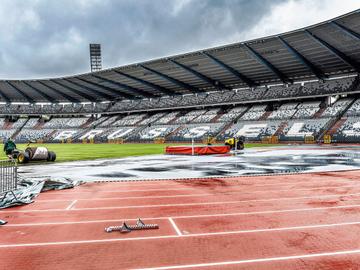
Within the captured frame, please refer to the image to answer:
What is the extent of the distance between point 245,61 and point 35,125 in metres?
61.6

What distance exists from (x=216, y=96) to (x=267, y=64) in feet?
56.2

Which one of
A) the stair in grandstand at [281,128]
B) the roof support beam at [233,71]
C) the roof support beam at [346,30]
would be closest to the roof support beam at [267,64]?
the roof support beam at [233,71]

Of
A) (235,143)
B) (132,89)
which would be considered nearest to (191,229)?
(235,143)

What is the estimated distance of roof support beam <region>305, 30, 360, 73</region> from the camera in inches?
1603

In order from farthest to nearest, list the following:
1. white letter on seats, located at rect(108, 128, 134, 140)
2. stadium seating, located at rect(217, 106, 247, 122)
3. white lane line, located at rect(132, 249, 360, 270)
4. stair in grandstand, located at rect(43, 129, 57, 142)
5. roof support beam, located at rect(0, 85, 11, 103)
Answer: roof support beam, located at rect(0, 85, 11, 103), stair in grandstand, located at rect(43, 129, 57, 142), white letter on seats, located at rect(108, 128, 134, 140), stadium seating, located at rect(217, 106, 247, 122), white lane line, located at rect(132, 249, 360, 270)

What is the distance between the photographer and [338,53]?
44.3m

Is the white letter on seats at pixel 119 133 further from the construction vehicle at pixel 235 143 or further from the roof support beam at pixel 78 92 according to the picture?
the construction vehicle at pixel 235 143

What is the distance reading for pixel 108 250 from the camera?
213 inches

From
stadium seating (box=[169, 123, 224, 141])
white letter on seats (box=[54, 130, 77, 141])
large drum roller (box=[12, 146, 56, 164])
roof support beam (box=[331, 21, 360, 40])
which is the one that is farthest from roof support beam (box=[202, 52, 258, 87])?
white letter on seats (box=[54, 130, 77, 141])

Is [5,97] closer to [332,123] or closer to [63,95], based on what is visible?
[63,95]

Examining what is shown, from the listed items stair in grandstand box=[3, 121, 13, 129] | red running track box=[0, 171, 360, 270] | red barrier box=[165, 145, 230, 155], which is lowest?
red running track box=[0, 171, 360, 270]

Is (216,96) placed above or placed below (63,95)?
below

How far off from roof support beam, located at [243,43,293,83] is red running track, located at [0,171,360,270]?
127 feet

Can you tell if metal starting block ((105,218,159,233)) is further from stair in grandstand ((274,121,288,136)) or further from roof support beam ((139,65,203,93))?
roof support beam ((139,65,203,93))
